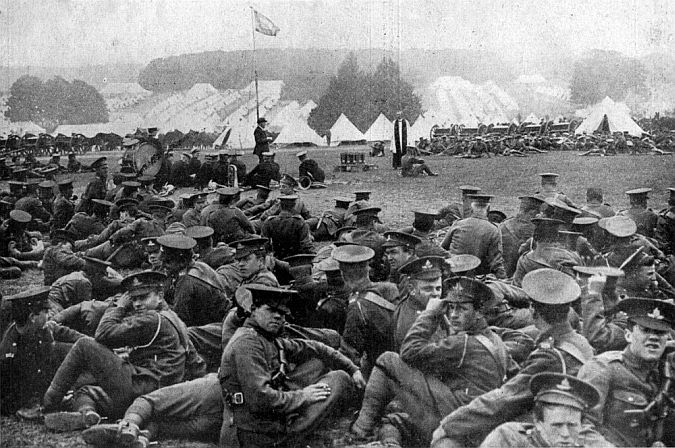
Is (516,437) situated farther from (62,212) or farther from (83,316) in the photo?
(62,212)

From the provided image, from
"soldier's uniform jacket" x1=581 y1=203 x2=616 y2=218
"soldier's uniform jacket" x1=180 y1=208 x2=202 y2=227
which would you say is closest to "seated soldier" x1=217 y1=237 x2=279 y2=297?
"soldier's uniform jacket" x1=180 y1=208 x2=202 y2=227

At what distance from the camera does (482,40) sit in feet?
28.5

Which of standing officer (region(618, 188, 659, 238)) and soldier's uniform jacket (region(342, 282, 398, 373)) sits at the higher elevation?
standing officer (region(618, 188, 659, 238))

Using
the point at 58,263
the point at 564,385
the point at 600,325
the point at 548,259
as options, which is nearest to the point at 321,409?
the point at 564,385

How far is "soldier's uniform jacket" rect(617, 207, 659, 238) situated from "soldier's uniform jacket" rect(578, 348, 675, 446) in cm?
336

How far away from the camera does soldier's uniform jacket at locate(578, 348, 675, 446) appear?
13.7 ft

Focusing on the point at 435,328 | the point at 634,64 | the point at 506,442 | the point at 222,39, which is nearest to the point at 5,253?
the point at 222,39

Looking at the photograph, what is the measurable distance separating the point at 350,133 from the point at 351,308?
12607mm

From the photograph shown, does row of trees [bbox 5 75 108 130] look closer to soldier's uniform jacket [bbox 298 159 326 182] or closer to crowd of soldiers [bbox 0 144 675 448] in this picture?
crowd of soldiers [bbox 0 144 675 448]

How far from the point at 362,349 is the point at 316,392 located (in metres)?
0.84

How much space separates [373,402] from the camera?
4570mm

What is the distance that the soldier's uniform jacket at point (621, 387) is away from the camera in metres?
4.18

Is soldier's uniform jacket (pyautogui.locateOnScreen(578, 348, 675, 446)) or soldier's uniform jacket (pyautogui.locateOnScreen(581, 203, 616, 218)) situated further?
soldier's uniform jacket (pyautogui.locateOnScreen(581, 203, 616, 218))

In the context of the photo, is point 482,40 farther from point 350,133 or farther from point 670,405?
point 350,133
